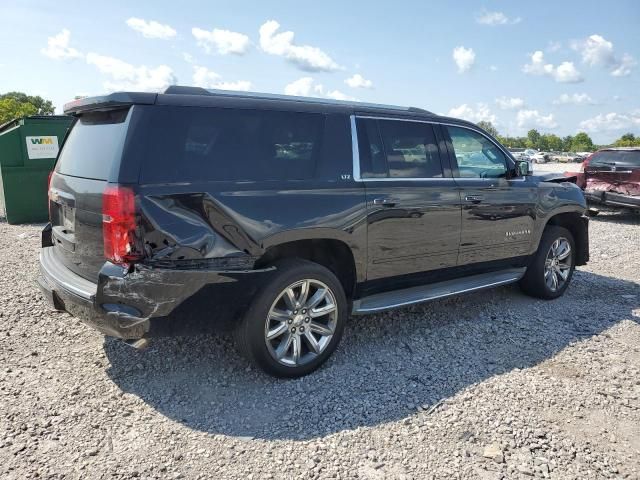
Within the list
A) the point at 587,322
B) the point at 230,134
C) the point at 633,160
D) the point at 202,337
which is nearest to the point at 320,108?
the point at 230,134

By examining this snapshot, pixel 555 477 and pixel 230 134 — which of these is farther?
pixel 230 134

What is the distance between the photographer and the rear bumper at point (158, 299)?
294cm

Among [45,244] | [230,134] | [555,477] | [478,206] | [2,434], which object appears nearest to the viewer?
[555,477]

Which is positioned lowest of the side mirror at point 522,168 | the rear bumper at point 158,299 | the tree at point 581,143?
the rear bumper at point 158,299

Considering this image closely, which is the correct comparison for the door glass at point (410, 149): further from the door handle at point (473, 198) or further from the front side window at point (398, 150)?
the door handle at point (473, 198)

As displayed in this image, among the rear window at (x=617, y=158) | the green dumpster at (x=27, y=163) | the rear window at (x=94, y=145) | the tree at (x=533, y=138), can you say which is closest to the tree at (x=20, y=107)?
the green dumpster at (x=27, y=163)

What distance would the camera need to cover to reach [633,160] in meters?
11.0

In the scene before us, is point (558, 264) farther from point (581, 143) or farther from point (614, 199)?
point (581, 143)

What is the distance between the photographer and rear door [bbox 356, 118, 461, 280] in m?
3.86

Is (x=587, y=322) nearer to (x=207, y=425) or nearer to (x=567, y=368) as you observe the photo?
(x=567, y=368)

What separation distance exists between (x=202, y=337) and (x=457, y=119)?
2.98 m

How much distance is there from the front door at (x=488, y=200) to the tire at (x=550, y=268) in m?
0.30

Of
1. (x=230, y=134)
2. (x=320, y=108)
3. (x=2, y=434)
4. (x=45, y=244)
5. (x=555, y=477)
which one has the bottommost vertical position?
(x=555, y=477)

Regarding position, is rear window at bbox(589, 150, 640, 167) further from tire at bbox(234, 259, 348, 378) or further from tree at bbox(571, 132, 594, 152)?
tree at bbox(571, 132, 594, 152)
